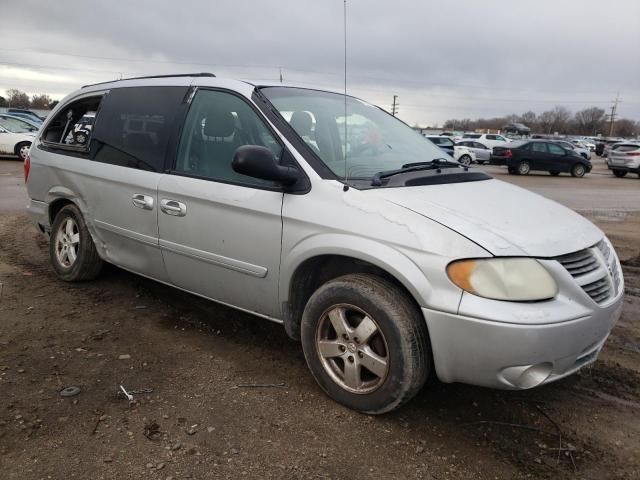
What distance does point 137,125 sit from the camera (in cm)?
405

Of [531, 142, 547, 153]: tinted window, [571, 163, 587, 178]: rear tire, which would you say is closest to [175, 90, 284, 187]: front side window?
[531, 142, 547, 153]: tinted window

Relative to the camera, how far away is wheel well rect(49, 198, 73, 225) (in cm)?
481

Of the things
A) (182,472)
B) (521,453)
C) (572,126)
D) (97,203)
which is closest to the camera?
(182,472)

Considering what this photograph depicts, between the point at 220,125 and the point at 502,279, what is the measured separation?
2.10 metres

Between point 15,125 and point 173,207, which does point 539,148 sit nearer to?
point 15,125

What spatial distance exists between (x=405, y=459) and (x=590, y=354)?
110 cm

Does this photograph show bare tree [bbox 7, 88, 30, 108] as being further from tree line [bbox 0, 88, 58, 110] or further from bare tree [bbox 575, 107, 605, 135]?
bare tree [bbox 575, 107, 605, 135]

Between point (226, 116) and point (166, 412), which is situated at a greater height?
point (226, 116)

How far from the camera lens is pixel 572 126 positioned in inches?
4798

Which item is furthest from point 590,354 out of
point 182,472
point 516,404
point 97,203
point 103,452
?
point 97,203

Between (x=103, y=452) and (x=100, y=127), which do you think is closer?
(x=103, y=452)

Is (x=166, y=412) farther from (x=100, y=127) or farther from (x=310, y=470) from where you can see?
(x=100, y=127)

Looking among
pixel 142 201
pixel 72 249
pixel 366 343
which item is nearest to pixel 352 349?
pixel 366 343

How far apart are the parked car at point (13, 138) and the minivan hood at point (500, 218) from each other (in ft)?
59.3
